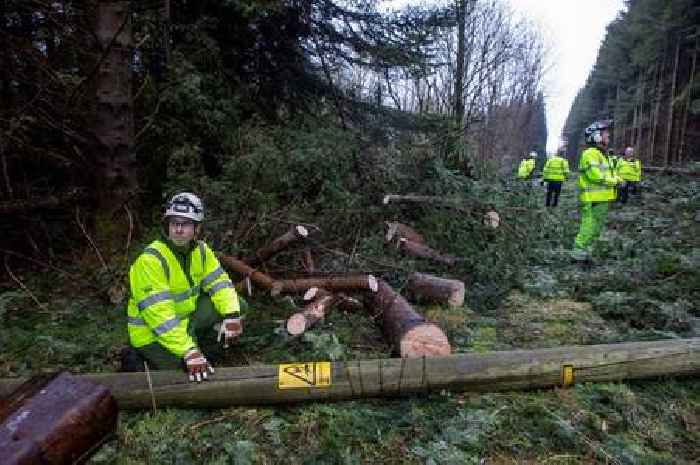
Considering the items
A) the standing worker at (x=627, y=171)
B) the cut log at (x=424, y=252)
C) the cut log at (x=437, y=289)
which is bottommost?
the cut log at (x=437, y=289)

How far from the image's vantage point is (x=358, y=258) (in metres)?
5.77

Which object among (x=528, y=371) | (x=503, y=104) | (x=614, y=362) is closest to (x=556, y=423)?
(x=528, y=371)

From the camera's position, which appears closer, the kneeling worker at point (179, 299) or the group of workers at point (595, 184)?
the kneeling worker at point (179, 299)

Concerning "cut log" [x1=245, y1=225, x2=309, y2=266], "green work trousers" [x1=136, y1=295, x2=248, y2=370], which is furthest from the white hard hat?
"cut log" [x1=245, y1=225, x2=309, y2=266]

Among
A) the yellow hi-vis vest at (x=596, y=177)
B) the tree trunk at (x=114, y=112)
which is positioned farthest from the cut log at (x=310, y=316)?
the yellow hi-vis vest at (x=596, y=177)

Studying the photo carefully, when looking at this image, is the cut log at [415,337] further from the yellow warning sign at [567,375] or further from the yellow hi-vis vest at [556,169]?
the yellow hi-vis vest at [556,169]

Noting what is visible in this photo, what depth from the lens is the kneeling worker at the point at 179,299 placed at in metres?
3.25

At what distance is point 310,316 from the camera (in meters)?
4.56

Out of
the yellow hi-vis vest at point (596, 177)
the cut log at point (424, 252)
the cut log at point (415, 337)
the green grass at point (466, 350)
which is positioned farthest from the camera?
the yellow hi-vis vest at point (596, 177)

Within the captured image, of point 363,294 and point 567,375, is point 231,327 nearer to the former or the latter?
point 363,294

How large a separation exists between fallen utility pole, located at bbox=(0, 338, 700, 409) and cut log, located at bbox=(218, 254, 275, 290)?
6.76 feet

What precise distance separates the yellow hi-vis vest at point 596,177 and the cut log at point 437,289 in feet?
11.3

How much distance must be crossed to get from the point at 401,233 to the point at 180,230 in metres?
3.92

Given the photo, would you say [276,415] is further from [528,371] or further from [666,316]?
[666,316]
